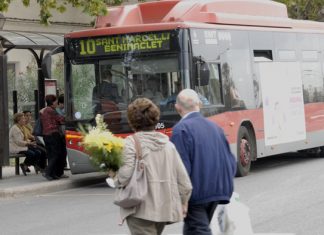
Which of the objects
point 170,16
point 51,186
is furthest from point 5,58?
point 170,16

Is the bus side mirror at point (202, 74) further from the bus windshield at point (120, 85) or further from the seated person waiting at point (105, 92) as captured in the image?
the seated person waiting at point (105, 92)

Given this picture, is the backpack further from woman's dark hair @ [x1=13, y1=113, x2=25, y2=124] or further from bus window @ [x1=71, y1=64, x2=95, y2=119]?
bus window @ [x1=71, y1=64, x2=95, y2=119]

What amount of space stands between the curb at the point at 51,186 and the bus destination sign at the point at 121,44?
2.48 metres

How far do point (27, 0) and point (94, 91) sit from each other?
2.34m

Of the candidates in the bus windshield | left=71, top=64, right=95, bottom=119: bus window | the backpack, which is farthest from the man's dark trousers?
the backpack

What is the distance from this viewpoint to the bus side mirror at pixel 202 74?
15.3 m

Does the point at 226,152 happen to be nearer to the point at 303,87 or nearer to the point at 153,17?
the point at 153,17

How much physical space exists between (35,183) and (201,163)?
975 centimetres

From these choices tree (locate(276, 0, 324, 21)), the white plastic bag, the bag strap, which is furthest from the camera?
tree (locate(276, 0, 324, 21))

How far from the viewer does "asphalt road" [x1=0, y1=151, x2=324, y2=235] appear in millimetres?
10664

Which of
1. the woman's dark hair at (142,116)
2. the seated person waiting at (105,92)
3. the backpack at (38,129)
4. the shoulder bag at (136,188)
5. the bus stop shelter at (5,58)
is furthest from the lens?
the backpack at (38,129)

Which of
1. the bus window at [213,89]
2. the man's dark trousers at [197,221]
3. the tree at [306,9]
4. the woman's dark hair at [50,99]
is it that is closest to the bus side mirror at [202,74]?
the bus window at [213,89]

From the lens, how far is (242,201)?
12.9 metres

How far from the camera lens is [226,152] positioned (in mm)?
7176
